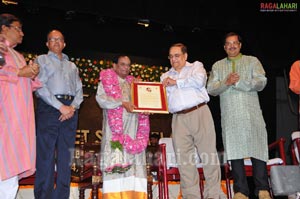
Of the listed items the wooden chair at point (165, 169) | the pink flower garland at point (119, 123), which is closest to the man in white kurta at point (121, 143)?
the pink flower garland at point (119, 123)

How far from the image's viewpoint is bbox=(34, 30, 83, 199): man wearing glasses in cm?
416

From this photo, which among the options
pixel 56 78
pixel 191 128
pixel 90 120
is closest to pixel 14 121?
pixel 56 78

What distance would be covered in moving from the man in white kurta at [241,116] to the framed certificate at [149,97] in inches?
21.2

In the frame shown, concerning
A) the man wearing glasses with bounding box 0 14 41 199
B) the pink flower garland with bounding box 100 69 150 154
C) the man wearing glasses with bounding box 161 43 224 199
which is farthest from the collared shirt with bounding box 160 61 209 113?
the man wearing glasses with bounding box 0 14 41 199

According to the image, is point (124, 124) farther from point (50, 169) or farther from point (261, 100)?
point (261, 100)

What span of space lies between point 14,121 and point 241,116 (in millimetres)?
2221

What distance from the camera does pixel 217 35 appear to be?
866 centimetres

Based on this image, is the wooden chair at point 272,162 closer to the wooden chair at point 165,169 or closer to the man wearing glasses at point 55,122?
the wooden chair at point 165,169

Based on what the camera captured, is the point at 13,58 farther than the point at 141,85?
No

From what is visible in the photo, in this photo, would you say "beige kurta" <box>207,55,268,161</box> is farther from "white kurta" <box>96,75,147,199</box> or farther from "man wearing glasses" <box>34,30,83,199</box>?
"man wearing glasses" <box>34,30,83,199</box>

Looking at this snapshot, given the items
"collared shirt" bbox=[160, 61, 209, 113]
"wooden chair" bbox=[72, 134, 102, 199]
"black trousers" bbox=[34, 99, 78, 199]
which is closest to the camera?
"black trousers" bbox=[34, 99, 78, 199]

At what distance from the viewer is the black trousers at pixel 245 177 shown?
4.14 meters

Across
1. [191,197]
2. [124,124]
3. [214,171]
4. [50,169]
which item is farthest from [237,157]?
[50,169]

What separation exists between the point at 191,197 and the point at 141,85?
143 centimetres
